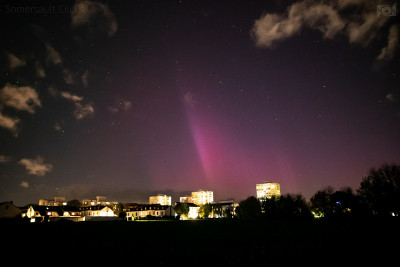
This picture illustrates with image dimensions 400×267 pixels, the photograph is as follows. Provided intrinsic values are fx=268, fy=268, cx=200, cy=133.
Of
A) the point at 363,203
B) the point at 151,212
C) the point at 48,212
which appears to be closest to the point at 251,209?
the point at 363,203

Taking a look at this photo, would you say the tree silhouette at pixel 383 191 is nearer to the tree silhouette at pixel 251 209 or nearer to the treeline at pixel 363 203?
the treeline at pixel 363 203

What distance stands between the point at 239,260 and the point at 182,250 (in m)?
3.98

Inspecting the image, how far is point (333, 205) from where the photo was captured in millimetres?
102000

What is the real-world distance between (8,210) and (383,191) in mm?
122612

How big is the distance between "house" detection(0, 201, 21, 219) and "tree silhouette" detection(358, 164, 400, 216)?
11596cm

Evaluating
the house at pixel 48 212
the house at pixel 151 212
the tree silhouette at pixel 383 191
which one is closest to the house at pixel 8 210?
the house at pixel 48 212

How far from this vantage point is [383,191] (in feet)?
237

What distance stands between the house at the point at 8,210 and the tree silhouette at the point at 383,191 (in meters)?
116

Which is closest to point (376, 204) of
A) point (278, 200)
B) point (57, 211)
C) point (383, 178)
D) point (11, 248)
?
point (383, 178)

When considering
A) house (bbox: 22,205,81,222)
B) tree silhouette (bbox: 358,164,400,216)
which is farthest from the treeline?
house (bbox: 22,205,81,222)

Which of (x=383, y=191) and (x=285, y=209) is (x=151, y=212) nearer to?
(x=285, y=209)

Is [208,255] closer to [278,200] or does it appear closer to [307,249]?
[307,249]

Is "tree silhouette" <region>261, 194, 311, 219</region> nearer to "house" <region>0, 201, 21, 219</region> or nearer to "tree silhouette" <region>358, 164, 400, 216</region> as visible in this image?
"tree silhouette" <region>358, 164, 400, 216</region>

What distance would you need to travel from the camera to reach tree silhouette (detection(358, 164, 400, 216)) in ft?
225
